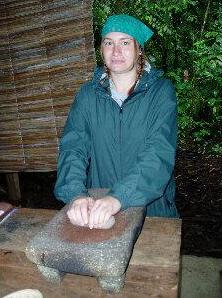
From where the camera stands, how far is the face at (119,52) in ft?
8.32

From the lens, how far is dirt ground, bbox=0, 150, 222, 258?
511 centimetres

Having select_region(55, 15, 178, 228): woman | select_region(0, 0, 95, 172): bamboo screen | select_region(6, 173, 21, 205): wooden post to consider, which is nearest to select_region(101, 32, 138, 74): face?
select_region(55, 15, 178, 228): woman

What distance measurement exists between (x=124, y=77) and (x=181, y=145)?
5793 millimetres

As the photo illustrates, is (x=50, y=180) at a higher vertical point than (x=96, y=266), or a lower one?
lower

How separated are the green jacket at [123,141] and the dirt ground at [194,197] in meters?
2.59

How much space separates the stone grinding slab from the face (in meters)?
1.28

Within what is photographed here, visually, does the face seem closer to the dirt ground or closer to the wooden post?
the dirt ground

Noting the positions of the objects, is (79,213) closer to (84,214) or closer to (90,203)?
(84,214)

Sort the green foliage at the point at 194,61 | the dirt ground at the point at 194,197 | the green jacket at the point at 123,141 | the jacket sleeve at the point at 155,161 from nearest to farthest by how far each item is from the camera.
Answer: the jacket sleeve at the point at 155,161
the green jacket at the point at 123,141
the dirt ground at the point at 194,197
the green foliage at the point at 194,61

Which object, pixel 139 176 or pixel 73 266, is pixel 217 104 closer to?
pixel 139 176

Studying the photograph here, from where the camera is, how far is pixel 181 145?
8.25 metres

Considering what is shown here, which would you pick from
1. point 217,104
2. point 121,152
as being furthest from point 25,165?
point 217,104

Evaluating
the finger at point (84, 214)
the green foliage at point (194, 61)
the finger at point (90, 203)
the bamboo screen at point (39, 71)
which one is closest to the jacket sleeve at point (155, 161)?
the finger at point (90, 203)

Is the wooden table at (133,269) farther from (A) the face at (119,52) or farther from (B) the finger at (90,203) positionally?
(A) the face at (119,52)
